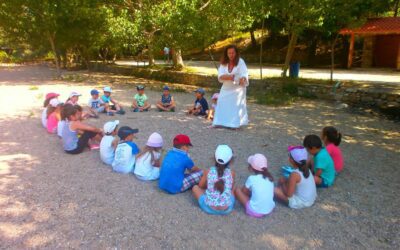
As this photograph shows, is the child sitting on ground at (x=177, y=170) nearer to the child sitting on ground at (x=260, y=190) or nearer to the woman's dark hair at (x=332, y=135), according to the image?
the child sitting on ground at (x=260, y=190)

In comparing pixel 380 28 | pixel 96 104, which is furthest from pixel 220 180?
pixel 380 28

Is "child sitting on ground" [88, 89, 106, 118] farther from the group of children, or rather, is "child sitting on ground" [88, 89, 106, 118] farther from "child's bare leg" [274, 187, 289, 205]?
"child's bare leg" [274, 187, 289, 205]

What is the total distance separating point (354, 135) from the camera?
22.8 ft

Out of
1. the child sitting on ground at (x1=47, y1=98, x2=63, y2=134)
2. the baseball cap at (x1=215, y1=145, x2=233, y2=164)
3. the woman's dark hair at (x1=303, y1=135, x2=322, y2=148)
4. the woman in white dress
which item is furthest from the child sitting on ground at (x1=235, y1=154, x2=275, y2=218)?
the child sitting on ground at (x1=47, y1=98, x2=63, y2=134)

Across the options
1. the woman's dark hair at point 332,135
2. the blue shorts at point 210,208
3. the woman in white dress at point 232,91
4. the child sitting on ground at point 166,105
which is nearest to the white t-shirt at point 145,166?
the blue shorts at point 210,208

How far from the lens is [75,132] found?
18.2 feet

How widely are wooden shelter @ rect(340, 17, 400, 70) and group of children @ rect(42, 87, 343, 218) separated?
15449 mm

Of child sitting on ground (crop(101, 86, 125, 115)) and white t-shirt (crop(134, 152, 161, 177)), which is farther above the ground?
child sitting on ground (crop(101, 86, 125, 115))

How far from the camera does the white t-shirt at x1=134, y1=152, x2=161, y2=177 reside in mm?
4605

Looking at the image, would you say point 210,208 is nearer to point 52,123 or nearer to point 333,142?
point 333,142

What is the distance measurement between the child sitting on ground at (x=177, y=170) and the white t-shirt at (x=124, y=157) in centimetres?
74

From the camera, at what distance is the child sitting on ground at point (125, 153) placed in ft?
15.6

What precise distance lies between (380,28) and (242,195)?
16.7 m

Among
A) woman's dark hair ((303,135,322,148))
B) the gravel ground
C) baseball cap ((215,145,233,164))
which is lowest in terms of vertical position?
the gravel ground
